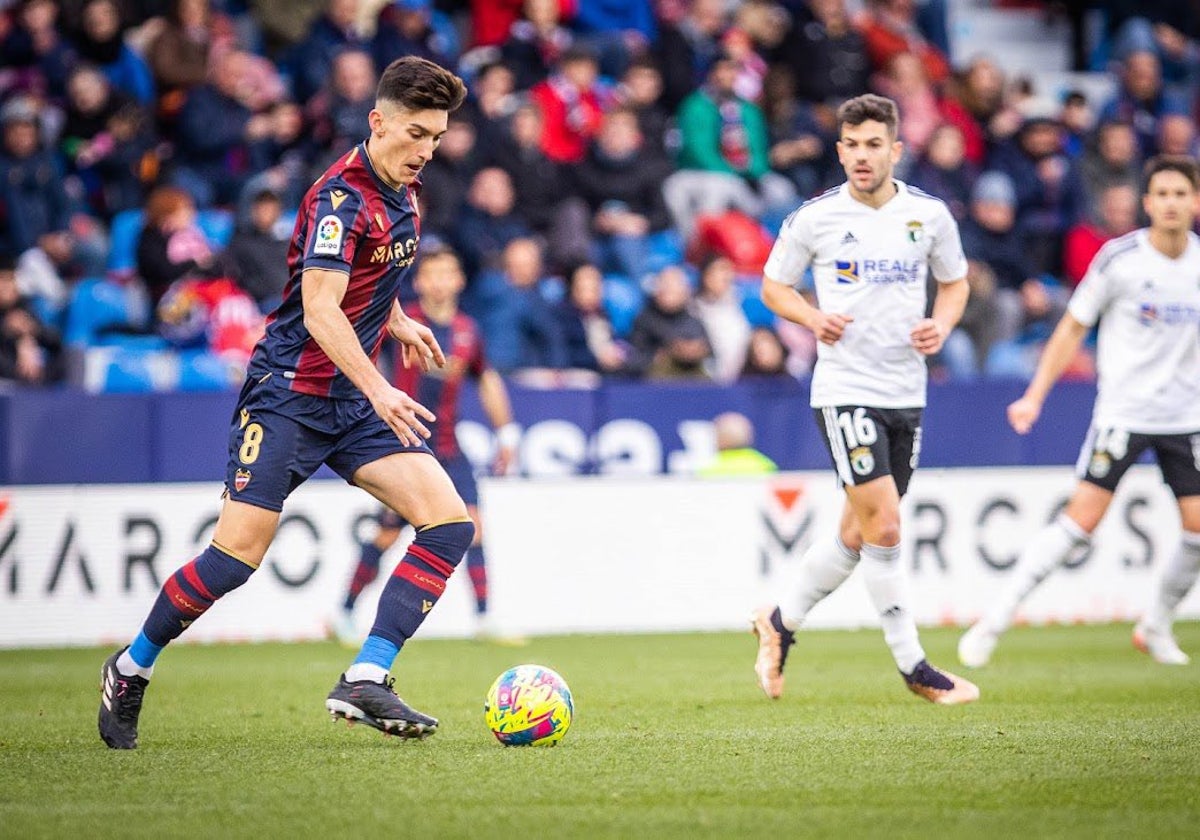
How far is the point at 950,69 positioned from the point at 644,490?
32.1ft

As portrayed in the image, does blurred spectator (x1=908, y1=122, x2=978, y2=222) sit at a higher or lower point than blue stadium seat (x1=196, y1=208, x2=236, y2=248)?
higher

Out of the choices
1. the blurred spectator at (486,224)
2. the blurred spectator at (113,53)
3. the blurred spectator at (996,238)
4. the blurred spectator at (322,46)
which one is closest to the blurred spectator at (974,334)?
the blurred spectator at (996,238)

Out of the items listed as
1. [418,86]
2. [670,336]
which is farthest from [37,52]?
[418,86]

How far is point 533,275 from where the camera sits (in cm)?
1587

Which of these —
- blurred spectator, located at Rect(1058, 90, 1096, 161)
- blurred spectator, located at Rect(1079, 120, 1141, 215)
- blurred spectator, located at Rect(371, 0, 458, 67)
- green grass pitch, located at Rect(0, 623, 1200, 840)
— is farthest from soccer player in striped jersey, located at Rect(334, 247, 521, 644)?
blurred spectator, located at Rect(1058, 90, 1096, 161)

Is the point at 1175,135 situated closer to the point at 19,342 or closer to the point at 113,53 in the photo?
the point at 113,53

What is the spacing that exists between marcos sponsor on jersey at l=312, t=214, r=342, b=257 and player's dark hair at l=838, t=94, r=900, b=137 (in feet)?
8.81

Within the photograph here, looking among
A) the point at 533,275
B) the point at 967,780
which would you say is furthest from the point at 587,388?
the point at 967,780

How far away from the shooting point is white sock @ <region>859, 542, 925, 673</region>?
8.40 meters

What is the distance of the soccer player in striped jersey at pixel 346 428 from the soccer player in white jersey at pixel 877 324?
2100 mm

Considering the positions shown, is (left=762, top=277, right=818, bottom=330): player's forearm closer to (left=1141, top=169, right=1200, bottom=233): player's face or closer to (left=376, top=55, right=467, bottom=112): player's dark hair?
(left=376, top=55, right=467, bottom=112): player's dark hair

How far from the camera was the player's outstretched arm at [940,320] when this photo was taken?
8195 millimetres

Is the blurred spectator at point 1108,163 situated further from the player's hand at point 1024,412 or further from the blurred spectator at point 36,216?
the player's hand at point 1024,412

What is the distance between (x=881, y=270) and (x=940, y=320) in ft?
1.16
